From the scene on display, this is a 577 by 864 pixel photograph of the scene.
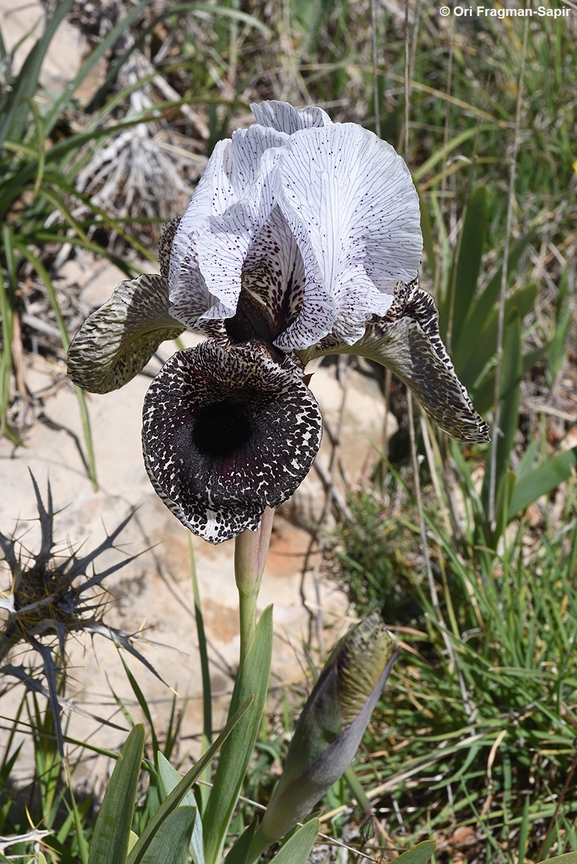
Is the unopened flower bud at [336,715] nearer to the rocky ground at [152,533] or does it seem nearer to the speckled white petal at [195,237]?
the speckled white petal at [195,237]

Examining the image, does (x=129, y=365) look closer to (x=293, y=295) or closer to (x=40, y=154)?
(x=293, y=295)

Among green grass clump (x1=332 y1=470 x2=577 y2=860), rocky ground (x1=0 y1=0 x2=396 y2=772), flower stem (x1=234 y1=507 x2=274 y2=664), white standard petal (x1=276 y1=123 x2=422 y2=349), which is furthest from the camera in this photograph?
rocky ground (x1=0 y1=0 x2=396 y2=772)

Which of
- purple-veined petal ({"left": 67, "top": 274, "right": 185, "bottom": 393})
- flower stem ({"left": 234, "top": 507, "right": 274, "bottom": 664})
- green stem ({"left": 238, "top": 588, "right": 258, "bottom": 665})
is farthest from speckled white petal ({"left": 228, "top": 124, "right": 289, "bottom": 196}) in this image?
green stem ({"left": 238, "top": 588, "right": 258, "bottom": 665})

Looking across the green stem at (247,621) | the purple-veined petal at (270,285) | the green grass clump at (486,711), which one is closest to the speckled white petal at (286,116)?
the purple-veined petal at (270,285)

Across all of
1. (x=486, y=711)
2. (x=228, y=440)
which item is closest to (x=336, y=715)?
(x=228, y=440)

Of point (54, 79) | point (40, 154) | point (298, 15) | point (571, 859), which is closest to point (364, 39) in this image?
point (298, 15)

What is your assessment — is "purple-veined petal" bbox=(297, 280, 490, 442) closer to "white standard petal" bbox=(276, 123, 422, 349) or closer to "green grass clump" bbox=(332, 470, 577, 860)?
"white standard petal" bbox=(276, 123, 422, 349)
